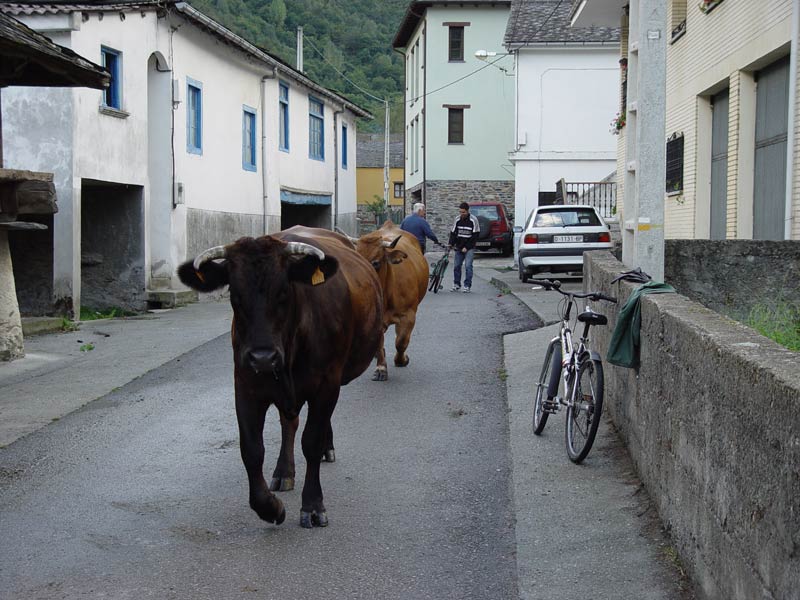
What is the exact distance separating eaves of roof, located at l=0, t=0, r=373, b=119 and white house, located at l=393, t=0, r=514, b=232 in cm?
1606

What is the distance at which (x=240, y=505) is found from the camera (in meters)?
6.27

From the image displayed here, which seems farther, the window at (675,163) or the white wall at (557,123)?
the white wall at (557,123)

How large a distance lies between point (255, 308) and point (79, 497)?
210 cm

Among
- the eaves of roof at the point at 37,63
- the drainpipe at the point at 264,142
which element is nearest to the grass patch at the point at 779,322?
the eaves of roof at the point at 37,63

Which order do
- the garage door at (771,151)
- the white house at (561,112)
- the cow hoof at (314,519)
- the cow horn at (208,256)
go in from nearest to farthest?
the cow horn at (208,256)
the cow hoof at (314,519)
the garage door at (771,151)
the white house at (561,112)

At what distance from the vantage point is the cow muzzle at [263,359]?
5160 mm

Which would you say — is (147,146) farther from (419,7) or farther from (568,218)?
(419,7)

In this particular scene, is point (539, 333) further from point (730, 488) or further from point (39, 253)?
point (730, 488)

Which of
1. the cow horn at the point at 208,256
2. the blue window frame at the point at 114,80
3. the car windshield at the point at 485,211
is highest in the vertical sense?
the blue window frame at the point at 114,80

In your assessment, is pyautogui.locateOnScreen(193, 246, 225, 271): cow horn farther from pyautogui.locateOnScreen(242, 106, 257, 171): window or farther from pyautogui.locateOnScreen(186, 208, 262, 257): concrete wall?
pyautogui.locateOnScreen(242, 106, 257, 171): window

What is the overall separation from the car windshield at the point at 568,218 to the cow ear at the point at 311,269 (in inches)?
660

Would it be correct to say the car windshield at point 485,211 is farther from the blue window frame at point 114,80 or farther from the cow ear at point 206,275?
the cow ear at point 206,275

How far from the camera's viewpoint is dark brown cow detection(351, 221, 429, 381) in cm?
1030

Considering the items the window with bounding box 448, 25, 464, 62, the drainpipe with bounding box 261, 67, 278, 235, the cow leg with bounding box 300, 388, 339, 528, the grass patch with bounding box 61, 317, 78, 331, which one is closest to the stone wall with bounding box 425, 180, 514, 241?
the window with bounding box 448, 25, 464, 62
